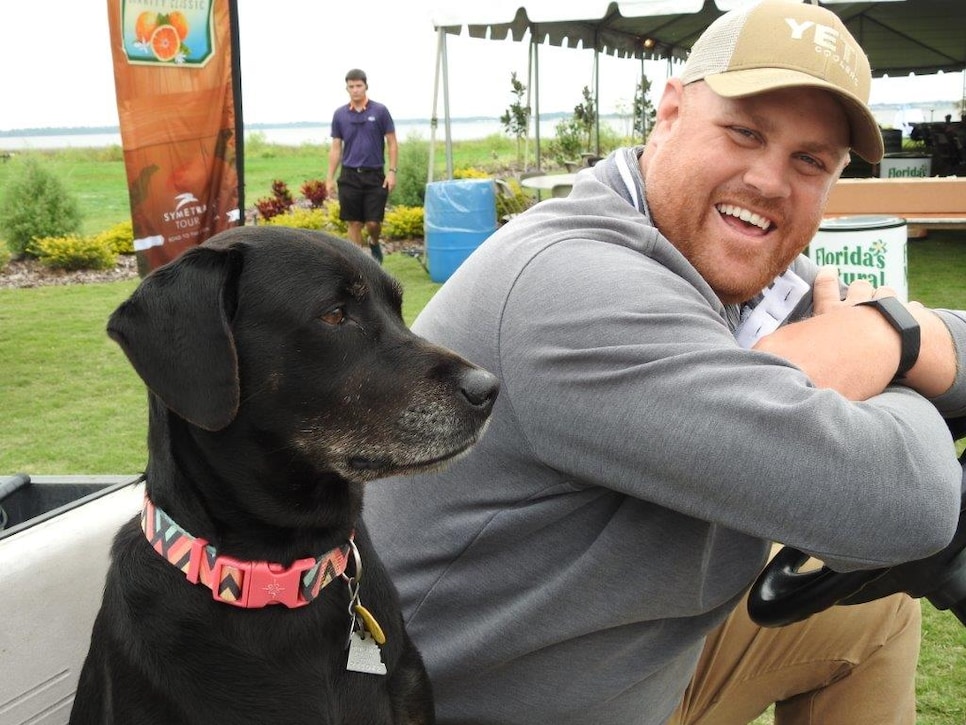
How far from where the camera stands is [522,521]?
61.7 inches

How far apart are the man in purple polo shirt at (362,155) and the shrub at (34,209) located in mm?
4651

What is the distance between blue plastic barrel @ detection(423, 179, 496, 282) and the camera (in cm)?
1053

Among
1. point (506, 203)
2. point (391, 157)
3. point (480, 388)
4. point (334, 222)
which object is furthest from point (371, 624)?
point (334, 222)

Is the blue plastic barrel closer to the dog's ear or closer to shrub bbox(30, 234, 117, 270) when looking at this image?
shrub bbox(30, 234, 117, 270)

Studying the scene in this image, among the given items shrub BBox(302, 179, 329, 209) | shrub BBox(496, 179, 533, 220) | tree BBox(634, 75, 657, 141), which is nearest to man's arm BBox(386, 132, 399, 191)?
shrub BBox(496, 179, 533, 220)

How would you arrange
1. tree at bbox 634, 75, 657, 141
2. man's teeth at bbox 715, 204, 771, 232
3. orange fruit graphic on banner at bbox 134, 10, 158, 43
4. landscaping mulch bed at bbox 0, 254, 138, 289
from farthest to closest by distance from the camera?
Answer: tree at bbox 634, 75, 657, 141
landscaping mulch bed at bbox 0, 254, 138, 289
orange fruit graphic on banner at bbox 134, 10, 158, 43
man's teeth at bbox 715, 204, 771, 232

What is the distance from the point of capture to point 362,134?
1132 cm

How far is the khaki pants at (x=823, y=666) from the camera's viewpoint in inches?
82.3

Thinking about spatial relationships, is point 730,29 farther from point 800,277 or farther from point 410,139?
point 410,139

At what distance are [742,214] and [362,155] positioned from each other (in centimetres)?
991

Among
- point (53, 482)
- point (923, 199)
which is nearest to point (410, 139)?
point (923, 199)

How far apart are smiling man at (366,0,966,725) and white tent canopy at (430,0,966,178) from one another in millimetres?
7098

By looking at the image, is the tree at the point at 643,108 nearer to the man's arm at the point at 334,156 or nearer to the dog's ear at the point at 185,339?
the man's arm at the point at 334,156

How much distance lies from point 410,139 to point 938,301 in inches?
434
